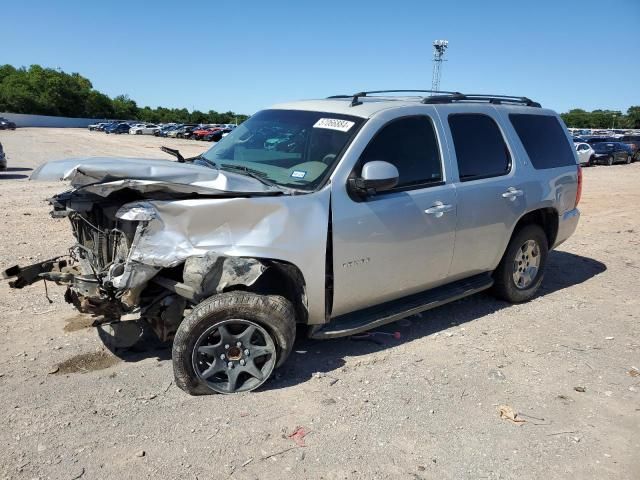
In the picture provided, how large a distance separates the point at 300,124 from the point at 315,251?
1329 millimetres

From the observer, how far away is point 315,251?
12.2 ft

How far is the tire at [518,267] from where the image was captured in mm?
5449

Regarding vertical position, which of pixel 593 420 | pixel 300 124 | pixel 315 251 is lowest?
pixel 593 420

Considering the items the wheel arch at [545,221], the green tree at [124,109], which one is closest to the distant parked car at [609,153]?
the wheel arch at [545,221]

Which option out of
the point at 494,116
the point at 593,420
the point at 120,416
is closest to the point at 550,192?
the point at 494,116

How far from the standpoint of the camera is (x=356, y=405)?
3664 mm

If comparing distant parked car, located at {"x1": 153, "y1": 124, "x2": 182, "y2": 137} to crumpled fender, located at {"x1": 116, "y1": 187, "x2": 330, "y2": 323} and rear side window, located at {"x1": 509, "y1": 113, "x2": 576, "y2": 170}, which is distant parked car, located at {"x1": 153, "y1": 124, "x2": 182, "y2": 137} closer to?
rear side window, located at {"x1": 509, "y1": 113, "x2": 576, "y2": 170}

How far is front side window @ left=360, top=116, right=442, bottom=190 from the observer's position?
4180mm

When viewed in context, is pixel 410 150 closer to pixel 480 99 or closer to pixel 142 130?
pixel 480 99

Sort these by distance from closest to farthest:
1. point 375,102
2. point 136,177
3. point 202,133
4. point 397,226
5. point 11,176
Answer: point 136,177 → point 397,226 → point 375,102 → point 11,176 → point 202,133

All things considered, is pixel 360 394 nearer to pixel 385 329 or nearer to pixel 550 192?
pixel 385 329

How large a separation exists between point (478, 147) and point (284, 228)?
7.50 ft

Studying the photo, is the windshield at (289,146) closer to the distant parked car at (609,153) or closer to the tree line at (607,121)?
the distant parked car at (609,153)

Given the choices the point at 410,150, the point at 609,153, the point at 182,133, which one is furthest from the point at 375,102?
the point at 182,133
